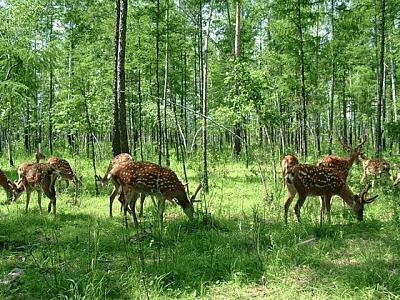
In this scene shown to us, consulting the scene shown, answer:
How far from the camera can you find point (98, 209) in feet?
33.7

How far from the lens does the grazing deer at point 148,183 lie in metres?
8.49

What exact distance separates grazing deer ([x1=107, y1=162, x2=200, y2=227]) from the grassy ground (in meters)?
0.43

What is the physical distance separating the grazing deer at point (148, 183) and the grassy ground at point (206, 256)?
0.43 m

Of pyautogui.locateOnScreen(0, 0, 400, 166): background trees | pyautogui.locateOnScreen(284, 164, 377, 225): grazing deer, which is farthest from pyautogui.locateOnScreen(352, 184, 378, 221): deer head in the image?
pyautogui.locateOnScreen(0, 0, 400, 166): background trees

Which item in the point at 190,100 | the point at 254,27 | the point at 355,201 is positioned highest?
the point at 254,27

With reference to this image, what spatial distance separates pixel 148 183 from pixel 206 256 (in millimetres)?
2345

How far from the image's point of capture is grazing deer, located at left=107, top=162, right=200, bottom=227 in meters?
8.49

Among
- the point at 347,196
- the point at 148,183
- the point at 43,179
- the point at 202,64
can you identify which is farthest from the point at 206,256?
the point at 202,64

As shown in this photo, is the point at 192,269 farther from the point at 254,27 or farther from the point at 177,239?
the point at 254,27

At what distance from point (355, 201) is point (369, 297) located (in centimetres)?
392

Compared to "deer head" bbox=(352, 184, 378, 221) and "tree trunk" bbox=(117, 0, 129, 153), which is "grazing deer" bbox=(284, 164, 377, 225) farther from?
"tree trunk" bbox=(117, 0, 129, 153)

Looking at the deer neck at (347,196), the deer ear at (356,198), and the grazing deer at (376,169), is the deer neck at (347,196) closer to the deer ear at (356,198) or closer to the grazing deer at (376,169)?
the deer ear at (356,198)

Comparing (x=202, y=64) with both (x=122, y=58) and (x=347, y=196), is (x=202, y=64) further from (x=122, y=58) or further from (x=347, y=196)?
(x=347, y=196)

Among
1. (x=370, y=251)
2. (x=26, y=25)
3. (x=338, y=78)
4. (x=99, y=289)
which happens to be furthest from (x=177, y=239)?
(x=338, y=78)
